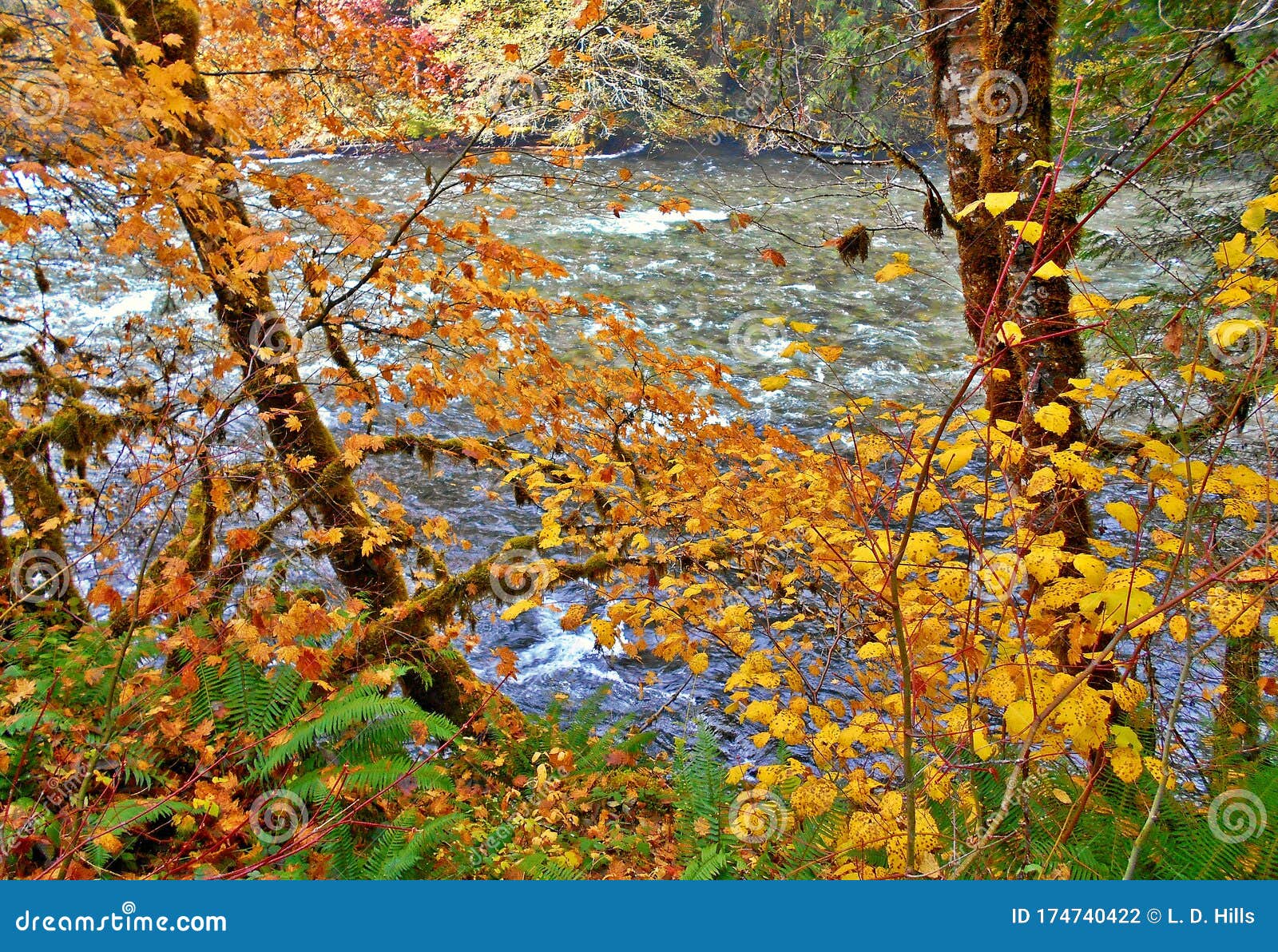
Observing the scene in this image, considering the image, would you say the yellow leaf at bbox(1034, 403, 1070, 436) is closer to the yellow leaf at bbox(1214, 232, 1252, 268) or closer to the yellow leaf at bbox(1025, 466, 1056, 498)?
the yellow leaf at bbox(1025, 466, 1056, 498)

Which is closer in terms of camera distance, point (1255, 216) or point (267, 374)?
point (1255, 216)

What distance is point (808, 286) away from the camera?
1229 centimetres

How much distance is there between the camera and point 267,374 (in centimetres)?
433

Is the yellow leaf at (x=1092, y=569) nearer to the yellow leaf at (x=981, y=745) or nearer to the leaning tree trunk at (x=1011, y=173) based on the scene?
the yellow leaf at (x=981, y=745)

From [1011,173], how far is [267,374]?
3.90 m

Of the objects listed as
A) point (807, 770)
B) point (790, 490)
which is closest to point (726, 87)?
point (790, 490)

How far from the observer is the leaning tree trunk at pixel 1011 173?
3.18 metres

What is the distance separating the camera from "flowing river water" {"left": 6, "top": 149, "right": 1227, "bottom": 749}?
644 centimetres

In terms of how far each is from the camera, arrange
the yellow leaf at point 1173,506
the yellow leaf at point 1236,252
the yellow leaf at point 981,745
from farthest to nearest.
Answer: the yellow leaf at point 981,745 → the yellow leaf at point 1173,506 → the yellow leaf at point 1236,252

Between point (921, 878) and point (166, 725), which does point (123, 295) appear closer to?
point (166, 725)

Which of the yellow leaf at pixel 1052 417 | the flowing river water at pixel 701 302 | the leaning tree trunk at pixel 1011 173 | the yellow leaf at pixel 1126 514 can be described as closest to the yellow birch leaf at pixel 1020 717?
the yellow leaf at pixel 1126 514

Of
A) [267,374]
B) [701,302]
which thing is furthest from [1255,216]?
[701,302]

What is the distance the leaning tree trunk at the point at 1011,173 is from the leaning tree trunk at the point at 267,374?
320 centimetres

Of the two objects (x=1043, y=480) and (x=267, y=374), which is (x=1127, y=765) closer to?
(x=1043, y=480)
